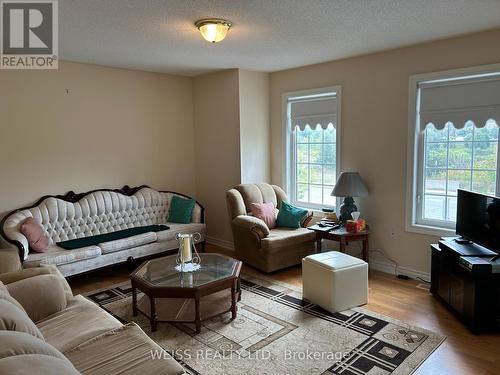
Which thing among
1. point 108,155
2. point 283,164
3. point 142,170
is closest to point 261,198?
point 283,164

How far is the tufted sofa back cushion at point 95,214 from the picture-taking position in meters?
4.48

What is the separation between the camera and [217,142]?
19.1 feet

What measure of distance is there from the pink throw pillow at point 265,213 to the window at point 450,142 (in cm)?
163

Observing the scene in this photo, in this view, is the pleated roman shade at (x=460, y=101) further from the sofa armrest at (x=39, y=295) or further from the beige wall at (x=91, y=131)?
the sofa armrest at (x=39, y=295)

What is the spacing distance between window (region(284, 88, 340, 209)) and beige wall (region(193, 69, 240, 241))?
0.76m

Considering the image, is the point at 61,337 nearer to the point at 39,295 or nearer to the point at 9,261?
the point at 39,295

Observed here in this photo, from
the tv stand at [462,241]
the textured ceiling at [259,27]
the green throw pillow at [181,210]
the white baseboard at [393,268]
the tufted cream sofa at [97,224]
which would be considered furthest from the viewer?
Answer: the green throw pillow at [181,210]

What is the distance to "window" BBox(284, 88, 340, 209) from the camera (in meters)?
5.18

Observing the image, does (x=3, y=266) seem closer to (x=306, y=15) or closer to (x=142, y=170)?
(x=142, y=170)

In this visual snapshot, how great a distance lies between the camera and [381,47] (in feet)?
14.1

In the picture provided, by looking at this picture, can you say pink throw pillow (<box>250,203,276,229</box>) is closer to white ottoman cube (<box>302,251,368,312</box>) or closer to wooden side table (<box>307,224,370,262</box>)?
wooden side table (<box>307,224,370,262</box>)

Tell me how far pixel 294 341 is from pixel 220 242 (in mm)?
3058

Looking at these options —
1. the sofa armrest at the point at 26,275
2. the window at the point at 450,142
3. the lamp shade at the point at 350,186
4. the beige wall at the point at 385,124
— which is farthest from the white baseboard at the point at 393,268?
the sofa armrest at the point at 26,275

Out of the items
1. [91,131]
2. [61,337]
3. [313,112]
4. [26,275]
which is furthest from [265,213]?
[61,337]
